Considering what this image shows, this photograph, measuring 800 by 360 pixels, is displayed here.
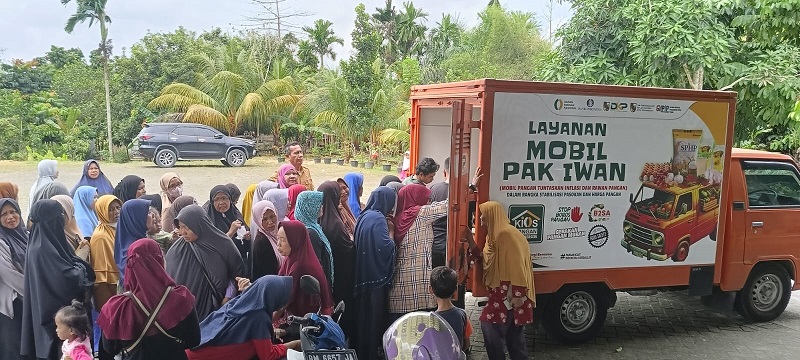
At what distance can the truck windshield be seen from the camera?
5.38m

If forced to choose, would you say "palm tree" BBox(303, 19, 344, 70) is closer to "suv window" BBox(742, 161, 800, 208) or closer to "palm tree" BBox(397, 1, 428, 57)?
"palm tree" BBox(397, 1, 428, 57)

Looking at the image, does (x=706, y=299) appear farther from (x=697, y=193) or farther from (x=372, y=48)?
(x=372, y=48)

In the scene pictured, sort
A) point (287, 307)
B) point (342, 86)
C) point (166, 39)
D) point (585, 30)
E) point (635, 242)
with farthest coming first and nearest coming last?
point (166, 39), point (342, 86), point (585, 30), point (635, 242), point (287, 307)

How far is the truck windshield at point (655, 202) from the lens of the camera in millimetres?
5383

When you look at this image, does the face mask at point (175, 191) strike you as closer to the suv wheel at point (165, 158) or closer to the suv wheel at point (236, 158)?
the suv wheel at point (165, 158)

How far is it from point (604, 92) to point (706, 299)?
283 centimetres

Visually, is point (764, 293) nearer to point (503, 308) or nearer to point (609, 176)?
point (609, 176)

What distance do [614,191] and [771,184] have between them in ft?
6.67

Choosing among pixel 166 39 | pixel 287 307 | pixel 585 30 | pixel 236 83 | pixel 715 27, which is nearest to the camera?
pixel 287 307

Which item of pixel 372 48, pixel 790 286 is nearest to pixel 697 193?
pixel 790 286

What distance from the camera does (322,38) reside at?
33.1 m

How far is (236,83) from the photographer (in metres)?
21.5

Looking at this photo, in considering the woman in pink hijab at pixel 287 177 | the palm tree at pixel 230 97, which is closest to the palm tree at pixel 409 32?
the palm tree at pixel 230 97

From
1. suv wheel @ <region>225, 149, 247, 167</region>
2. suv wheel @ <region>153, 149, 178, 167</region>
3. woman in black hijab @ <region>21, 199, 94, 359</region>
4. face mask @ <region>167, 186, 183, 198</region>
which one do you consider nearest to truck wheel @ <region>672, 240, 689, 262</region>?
face mask @ <region>167, 186, 183, 198</region>
